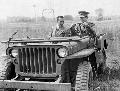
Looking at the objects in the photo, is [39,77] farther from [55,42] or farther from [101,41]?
[101,41]

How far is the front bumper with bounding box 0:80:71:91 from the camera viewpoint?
6.27m

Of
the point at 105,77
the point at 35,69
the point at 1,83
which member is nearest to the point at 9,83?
the point at 1,83

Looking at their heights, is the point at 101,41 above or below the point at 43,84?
above

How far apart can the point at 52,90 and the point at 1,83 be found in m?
1.22

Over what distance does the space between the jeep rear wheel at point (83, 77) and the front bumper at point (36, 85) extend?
36 centimetres

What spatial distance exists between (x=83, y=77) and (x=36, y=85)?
107 cm

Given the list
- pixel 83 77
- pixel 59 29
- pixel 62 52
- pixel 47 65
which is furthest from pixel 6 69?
pixel 59 29

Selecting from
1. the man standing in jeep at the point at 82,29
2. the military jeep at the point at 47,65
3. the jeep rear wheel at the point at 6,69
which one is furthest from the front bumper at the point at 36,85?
the man standing in jeep at the point at 82,29

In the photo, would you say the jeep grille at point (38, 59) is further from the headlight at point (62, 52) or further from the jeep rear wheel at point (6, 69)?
the jeep rear wheel at point (6, 69)

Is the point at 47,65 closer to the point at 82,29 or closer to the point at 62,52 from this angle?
the point at 62,52

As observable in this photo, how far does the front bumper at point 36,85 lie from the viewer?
6.27 m

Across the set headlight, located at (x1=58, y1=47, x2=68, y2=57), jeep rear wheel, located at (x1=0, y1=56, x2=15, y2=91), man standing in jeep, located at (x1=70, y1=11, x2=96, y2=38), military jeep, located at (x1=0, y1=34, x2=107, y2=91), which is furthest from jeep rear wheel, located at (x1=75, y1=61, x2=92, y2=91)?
man standing in jeep, located at (x1=70, y1=11, x2=96, y2=38)

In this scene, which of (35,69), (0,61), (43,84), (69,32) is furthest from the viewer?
(69,32)

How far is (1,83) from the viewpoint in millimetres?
6773
